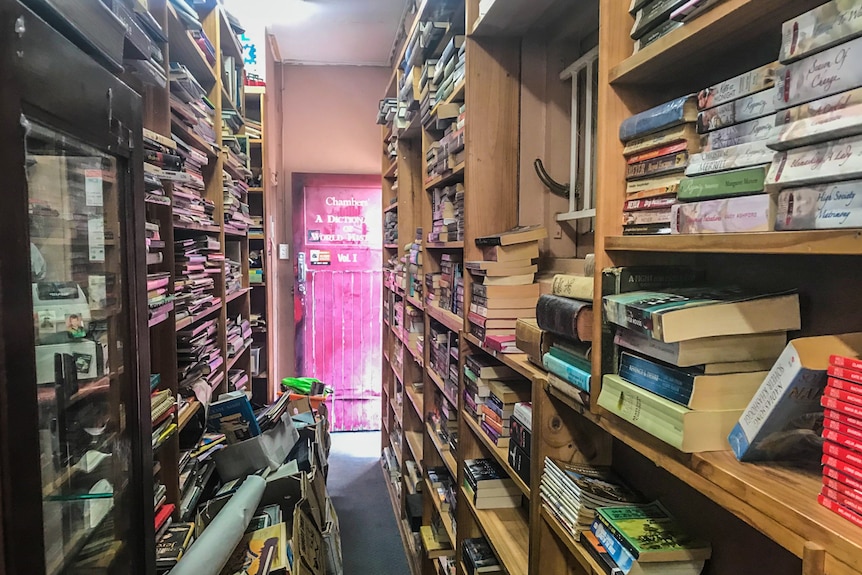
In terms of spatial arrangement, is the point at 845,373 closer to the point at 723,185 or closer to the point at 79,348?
the point at 723,185

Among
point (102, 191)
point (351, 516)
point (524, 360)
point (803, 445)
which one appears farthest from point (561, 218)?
point (351, 516)

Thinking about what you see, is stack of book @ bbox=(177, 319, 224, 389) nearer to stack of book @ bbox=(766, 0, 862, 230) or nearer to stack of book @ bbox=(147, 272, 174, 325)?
stack of book @ bbox=(147, 272, 174, 325)

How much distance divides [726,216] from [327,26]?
4.03 meters

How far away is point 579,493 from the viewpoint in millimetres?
1149

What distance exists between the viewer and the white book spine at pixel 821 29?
568 mm

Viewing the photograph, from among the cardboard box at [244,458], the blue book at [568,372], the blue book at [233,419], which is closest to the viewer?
the blue book at [568,372]

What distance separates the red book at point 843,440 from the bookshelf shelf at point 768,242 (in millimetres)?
191

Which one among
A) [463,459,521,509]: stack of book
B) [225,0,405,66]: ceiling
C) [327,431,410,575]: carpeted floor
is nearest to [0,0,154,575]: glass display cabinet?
[463,459,521,509]: stack of book

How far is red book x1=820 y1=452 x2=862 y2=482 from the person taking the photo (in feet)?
1.86

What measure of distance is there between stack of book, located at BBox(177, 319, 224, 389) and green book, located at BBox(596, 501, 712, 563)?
5.92 ft

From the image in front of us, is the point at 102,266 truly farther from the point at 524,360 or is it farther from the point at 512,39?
the point at 512,39

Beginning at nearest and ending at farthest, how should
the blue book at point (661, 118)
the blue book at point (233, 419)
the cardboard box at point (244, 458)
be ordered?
the blue book at point (661, 118) < the cardboard box at point (244, 458) < the blue book at point (233, 419)

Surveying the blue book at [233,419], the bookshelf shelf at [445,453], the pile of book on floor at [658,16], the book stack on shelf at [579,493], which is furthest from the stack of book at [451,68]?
the blue book at [233,419]

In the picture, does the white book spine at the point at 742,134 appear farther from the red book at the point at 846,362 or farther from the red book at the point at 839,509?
the red book at the point at 839,509
